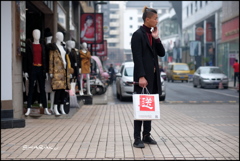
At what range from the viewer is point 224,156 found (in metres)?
5.90

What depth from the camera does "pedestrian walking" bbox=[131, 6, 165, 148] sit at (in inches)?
254

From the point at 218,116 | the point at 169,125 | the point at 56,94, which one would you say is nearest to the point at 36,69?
the point at 56,94

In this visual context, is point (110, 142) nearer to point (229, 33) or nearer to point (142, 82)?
point (142, 82)

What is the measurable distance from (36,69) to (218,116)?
4.72 metres

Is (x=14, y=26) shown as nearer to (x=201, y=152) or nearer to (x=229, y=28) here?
(x=201, y=152)

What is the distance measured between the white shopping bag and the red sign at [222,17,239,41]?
121 feet

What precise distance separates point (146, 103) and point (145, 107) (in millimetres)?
57

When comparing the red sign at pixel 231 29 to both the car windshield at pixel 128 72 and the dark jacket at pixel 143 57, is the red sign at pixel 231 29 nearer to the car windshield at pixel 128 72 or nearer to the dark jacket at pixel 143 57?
the car windshield at pixel 128 72

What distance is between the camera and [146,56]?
659 centimetres

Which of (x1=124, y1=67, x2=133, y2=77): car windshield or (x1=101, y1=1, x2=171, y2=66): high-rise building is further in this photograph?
(x1=101, y1=1, x2=171, y2=66): high-rise building

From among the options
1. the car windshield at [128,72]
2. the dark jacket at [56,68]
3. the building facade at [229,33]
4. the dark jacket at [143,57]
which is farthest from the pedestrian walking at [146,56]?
the building facade at [229,33]

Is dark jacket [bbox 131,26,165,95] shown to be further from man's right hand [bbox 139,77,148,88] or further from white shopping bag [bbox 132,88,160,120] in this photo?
white shopping bag [bbox 132,88,160,120]

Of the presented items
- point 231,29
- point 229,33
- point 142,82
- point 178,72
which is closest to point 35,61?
point 142,82

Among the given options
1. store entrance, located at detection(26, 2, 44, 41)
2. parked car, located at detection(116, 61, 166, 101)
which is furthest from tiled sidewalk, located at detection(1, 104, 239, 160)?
parked car, located at detection(116, 61, 166, 101)
